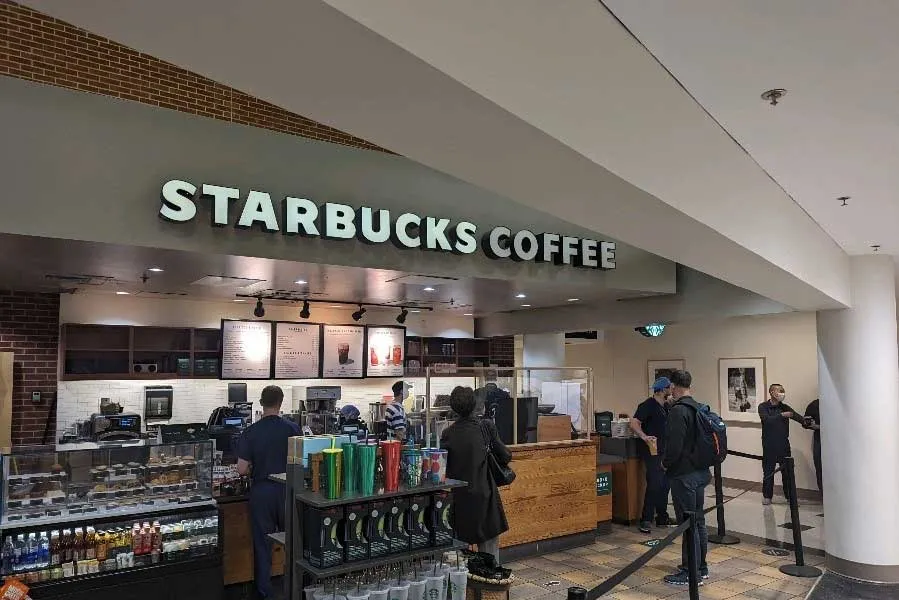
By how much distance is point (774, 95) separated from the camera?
2.76m

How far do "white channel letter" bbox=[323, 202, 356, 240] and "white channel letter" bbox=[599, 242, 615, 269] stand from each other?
9.83 ft

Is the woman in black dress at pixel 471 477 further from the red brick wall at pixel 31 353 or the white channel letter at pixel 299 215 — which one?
the red brick wall at pixel 31 353

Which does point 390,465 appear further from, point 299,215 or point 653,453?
point 653,453

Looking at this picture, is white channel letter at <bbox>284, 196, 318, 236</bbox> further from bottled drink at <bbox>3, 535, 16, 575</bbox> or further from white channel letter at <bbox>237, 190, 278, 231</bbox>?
bottled drink at <bbox>3, 535, 16, 575</bbox>

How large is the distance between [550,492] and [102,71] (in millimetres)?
5657

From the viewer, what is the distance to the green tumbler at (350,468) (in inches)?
146

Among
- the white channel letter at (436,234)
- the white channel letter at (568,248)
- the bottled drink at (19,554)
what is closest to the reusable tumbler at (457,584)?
the bottled drink at (19,554)

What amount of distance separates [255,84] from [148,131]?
367 centimetres

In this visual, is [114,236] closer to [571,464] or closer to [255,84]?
[255,84]

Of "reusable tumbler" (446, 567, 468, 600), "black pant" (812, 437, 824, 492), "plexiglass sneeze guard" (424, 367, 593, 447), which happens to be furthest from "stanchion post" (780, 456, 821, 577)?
"reusable tumbler" (446, 567, 468, 600)

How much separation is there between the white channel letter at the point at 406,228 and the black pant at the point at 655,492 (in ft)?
13.3

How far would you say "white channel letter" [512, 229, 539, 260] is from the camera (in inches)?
266

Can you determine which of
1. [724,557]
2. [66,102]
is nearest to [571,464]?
[724,557]

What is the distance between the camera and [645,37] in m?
2.30
